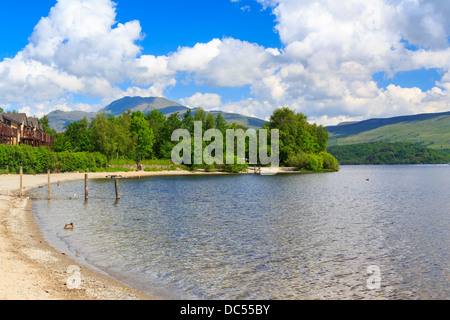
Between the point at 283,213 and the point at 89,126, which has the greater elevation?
the point at 89,126

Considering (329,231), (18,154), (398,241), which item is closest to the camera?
(398,241)

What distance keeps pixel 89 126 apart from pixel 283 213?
4206 inches

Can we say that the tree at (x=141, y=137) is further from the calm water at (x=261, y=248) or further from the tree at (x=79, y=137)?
the calm water at (x=261, y=248)

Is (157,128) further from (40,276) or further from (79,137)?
(40,276)

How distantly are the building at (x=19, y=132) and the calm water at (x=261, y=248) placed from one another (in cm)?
5599

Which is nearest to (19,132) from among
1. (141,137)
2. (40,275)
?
(141,137)

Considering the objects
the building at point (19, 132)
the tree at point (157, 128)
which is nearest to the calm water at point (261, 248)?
the building at point (19, 132)

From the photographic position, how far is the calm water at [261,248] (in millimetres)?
15094

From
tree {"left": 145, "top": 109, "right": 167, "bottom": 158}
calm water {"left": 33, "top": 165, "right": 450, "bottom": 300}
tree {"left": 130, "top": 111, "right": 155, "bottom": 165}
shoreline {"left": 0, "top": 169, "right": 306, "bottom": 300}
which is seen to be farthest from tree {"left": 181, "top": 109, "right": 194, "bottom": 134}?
shoreline {"left": 0, "top": 169, "right": 306, "bottom": 300}

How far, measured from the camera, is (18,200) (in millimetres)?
40094
